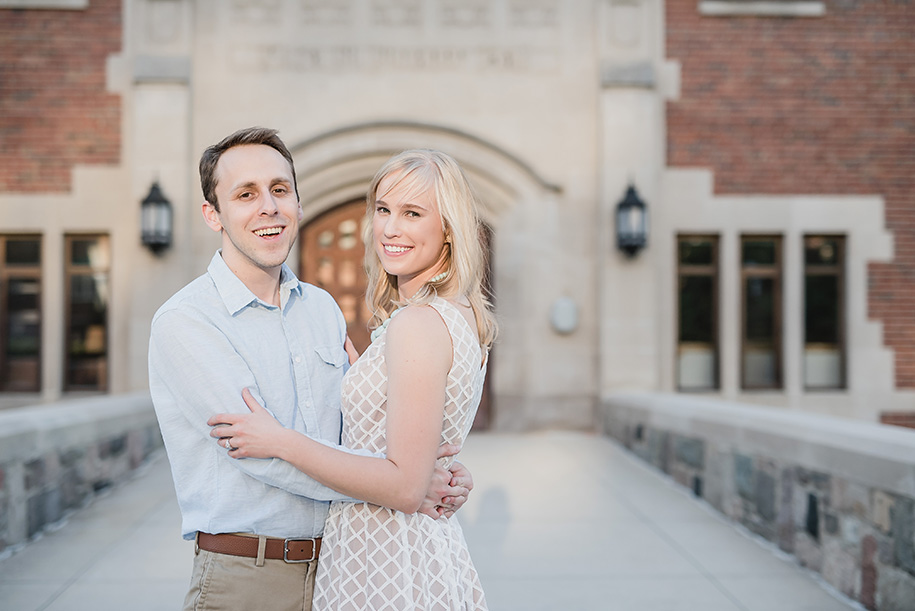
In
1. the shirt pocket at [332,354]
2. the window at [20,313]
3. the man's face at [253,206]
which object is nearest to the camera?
the man's face at [253,206]

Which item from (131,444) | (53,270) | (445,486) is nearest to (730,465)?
(445,486)

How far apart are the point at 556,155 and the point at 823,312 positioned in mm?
3478

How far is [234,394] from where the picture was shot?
161 centimetres

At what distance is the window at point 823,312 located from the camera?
8.70 meters

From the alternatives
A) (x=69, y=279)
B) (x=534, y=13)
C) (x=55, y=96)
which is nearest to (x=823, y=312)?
(x=534, y=13)

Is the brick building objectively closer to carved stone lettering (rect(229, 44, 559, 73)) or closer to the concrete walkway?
carved stone lettering (rect(229, 44, 559, 73))

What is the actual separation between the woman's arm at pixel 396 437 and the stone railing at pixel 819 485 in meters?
2.36

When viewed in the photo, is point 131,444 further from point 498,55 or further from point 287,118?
point 498,55

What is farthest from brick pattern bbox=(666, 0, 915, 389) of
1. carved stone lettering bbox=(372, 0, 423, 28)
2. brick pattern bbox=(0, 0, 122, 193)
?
brick pattern bbox=(0, 0, 122, 193)

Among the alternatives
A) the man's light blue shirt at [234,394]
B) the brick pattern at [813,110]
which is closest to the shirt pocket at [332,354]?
the man's light blue shirt at [234,394]

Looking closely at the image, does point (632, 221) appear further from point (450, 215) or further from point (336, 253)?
point (450, 215)

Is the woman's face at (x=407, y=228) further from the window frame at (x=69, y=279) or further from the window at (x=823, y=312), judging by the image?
the window at (x=823, y=312)

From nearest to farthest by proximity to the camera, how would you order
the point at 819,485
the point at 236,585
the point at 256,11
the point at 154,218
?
the point at 236,585, the point at 819,485, the point at 154,218, the point at 256,11

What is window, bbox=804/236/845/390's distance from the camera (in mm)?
8695
